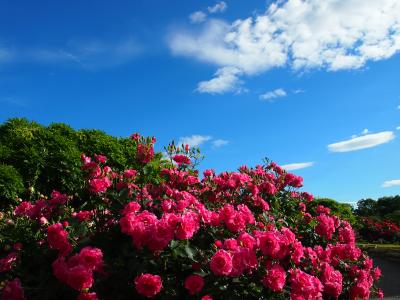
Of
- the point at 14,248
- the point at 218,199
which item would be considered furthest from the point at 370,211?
the point at 14,248

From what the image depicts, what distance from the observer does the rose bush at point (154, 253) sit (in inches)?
113

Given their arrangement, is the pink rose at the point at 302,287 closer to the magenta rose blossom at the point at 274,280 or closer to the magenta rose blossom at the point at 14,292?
the magenta rose blossom at the point at 274,280

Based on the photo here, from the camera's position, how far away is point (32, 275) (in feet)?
11.0

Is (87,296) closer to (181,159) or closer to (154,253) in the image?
(154,253)

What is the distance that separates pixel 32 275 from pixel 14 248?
0.55m

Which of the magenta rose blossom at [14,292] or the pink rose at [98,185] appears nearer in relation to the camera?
the magenta rose blossom at [14,292]

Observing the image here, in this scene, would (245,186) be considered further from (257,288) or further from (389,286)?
(389,286)

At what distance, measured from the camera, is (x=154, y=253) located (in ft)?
9.81

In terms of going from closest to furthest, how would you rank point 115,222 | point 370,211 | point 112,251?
point 112,251 → point 115,222 → point 370,211

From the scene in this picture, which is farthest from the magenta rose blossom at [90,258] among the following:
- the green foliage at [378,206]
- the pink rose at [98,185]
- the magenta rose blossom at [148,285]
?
the green foliage at [378,206]

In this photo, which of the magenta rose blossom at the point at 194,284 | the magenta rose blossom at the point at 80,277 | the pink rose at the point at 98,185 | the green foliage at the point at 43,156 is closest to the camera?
the magenta rose blossom at the point at 80,277

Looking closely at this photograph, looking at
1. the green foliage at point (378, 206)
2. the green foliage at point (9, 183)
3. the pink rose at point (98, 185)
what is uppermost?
the green foliage at point (378, 206)

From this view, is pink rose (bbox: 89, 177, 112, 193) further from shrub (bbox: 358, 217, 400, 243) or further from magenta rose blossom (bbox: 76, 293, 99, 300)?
shrub (bbox: 358, 217, 400, 243)

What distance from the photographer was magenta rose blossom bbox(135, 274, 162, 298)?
2.73 m
